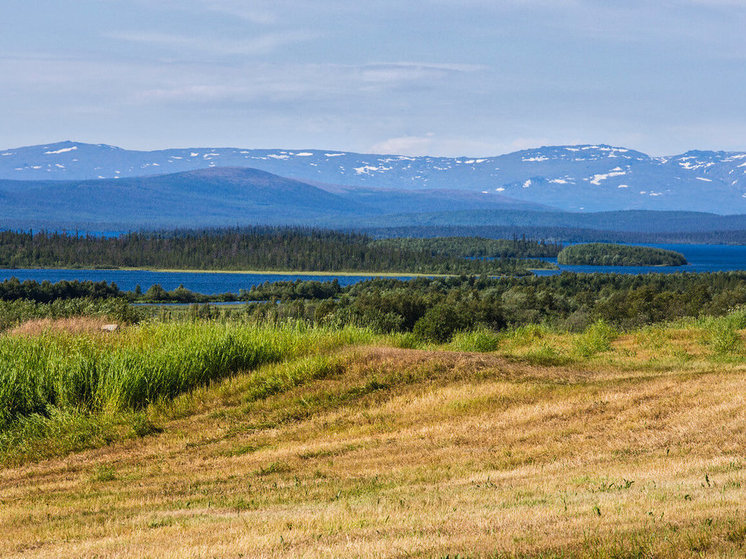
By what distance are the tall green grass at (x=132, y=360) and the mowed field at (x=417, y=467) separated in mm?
604

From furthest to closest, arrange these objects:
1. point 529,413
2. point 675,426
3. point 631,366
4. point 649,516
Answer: point 631,366 → point 529,413 → point 675,426 → point 649,516

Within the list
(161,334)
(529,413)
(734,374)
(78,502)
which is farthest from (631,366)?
(78,502)

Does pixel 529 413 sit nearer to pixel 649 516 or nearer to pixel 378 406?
pixel 378 406

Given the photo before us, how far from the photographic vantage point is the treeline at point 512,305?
3469 cm

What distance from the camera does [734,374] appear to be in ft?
53.4

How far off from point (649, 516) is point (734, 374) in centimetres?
946

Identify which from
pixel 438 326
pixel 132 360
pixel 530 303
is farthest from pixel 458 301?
pixel 132 360

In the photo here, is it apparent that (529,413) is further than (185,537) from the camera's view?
Yes

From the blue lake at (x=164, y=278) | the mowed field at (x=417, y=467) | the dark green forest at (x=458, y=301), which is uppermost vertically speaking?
the mowed field at (x=417, y=467)

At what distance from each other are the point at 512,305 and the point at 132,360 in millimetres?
55908

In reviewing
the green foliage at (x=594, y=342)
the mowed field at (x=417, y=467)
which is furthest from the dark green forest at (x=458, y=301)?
the green foliage at (x=594, y=342)

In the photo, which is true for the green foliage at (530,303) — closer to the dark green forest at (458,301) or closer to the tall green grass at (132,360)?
the dark green forest at (458,301)

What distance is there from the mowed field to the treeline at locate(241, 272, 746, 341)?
5.67m

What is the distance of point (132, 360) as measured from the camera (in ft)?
54.4
